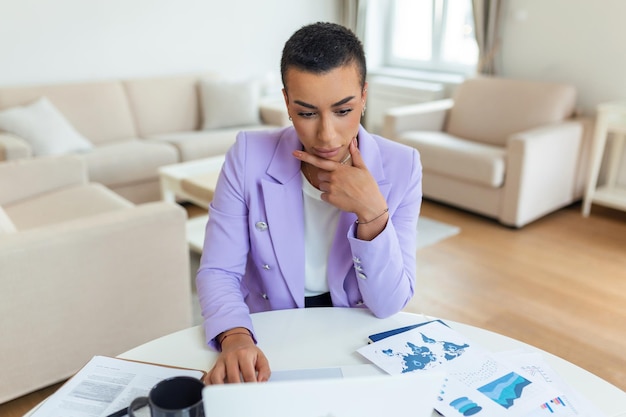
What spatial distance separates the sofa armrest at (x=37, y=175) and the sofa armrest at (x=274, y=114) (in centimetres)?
178

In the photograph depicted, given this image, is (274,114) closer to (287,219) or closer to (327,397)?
(287,219)

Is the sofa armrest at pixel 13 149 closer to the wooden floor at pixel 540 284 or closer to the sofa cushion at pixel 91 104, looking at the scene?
the sofa cushion at pixel 91 104

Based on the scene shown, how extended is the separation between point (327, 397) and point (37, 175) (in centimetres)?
246

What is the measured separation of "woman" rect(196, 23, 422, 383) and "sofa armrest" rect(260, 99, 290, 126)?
9.94 ft

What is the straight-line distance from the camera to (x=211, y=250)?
1.14m

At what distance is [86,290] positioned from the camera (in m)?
1.84

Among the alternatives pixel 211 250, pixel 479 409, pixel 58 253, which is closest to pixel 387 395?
pixel 479 409

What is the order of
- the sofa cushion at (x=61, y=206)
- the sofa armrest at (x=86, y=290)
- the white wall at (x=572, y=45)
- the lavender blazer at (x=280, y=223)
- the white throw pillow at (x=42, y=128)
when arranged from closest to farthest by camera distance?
the lavender blazer at (x=280, y=223) → the sofa armrest at (x=86, y=290) → the sofa cushion at (x=61, y=206) → the white throw pillow at (x=42, y=128) → the white wall at (x=572, y=45)

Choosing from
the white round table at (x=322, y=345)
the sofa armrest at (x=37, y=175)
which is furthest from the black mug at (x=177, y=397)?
the sofa armrest at (x=37, y=175)

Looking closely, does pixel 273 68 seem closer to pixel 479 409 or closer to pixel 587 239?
pixel 587 239

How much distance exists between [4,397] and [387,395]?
1.61 meters

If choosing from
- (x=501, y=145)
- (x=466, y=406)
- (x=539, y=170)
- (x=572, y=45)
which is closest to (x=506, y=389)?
(x=466, y=406)

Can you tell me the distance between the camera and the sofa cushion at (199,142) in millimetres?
3744

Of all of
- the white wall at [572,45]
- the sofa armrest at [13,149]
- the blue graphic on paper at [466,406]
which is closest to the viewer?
the blue graphic on paper at [466,406]
